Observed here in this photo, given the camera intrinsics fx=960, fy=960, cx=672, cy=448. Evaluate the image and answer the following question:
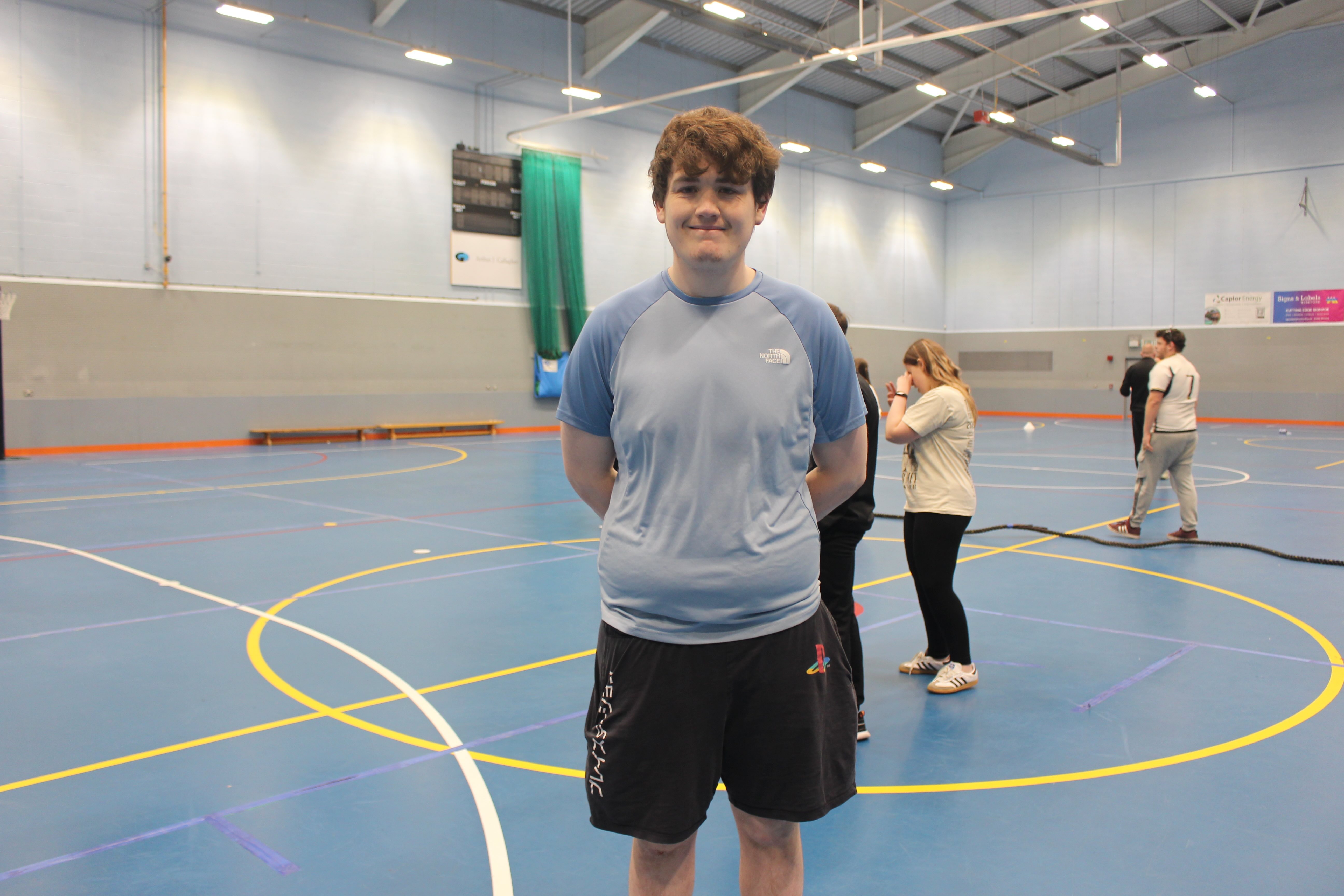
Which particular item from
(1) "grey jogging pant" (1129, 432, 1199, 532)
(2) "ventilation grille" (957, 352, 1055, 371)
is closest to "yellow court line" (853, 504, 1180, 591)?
(1) "grey jogging pant" (1129, 432, 1199, 532)

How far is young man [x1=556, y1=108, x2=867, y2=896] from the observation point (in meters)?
1.96

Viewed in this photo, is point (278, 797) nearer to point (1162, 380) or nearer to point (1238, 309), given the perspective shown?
point (1162, 380)

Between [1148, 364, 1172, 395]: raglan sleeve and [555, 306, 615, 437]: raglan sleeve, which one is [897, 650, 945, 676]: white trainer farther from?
[1148, 364, 1172, 395]: raglan sleeve

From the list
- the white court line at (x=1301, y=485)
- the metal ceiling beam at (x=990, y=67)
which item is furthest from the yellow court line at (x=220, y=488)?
the metal ceiling beam at (x=990, y=67)

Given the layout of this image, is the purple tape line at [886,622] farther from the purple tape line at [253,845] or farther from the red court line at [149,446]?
the red court line at [149,446]

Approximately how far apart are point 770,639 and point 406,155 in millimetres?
21023

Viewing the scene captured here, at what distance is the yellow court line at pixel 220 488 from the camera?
11.1m

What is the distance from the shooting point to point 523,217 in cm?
2281

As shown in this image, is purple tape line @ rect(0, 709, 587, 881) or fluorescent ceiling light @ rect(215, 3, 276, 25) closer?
purple tape line @ rect(0, 709, 587, 881)

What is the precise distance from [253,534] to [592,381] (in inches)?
316

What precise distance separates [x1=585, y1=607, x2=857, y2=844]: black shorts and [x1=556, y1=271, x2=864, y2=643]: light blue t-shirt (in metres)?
0.05

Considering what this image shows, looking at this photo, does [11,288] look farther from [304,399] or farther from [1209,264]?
[1209,264]

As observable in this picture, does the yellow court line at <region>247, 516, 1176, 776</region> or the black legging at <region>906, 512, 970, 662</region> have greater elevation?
the black legging at <region>906, 512, 970, 662</region>

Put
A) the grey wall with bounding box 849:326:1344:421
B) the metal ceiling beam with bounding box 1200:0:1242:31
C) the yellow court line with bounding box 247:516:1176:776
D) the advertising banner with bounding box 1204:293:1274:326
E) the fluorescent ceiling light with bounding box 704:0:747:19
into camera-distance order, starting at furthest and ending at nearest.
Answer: the advertising banner with bounding box 1204:293:1274:326 → the grey wall with bounding box 849:326:1344:421 → the metal ceiling beam with bounding box 1200:0:1242:31 → the fluorescent ceiling light with bounding box 704:0:747:19 → the yellow court line with bounding box 247:516:1176:776
